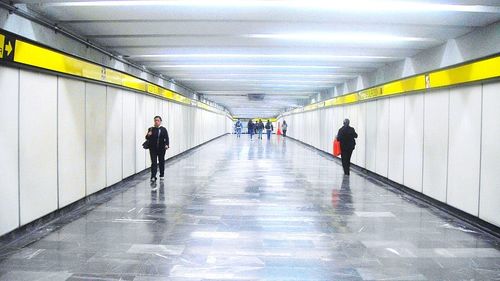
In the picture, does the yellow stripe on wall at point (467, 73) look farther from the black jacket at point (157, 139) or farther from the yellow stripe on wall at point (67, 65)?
the yellow stripe on wall at point (67, 65)

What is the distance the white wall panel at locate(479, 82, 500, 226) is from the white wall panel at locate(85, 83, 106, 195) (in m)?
6.48

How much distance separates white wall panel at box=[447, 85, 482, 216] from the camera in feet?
21.7

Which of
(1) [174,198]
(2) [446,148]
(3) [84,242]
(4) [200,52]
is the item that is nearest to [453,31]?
(2) [446,148]

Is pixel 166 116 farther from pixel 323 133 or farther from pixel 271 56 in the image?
pixel 323 133

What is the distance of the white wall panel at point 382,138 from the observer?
36.7 feet

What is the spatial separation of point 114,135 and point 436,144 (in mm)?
6520

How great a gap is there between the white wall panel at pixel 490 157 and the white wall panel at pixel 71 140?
20.6 ft

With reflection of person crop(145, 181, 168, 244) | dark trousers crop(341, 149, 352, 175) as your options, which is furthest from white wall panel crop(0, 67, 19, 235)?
dark trousers crop(341, 149, 352, 175)

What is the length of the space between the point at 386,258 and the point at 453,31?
4.07 meters

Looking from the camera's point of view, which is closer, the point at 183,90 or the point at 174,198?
the point at 174,198

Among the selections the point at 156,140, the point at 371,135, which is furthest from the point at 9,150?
the point at 371,135

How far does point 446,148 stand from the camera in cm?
768

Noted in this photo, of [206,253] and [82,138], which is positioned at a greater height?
[82,138]

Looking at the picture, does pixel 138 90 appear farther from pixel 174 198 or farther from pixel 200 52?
pixel 174 198
